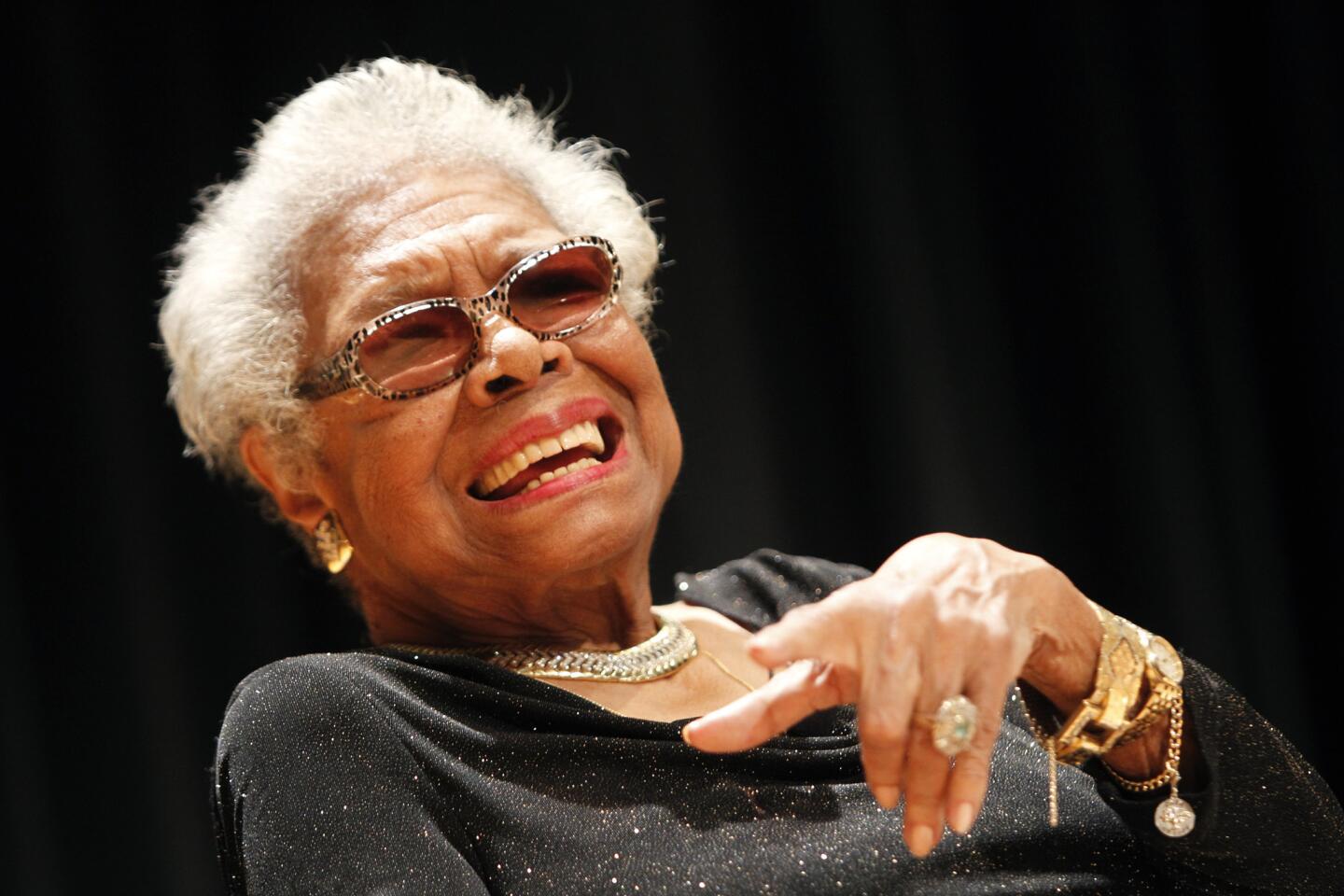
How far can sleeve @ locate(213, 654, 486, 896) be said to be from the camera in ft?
3.32

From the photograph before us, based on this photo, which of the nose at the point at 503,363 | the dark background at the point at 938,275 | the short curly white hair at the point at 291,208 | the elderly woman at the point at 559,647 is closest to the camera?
the elderly woman at the point at 559,647

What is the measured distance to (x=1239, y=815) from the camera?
1.14 meters

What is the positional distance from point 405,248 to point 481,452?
24 centimetres

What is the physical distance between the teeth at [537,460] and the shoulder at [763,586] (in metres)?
0.31

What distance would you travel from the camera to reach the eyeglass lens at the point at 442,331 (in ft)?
4.30

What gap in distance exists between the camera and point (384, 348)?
1318mm

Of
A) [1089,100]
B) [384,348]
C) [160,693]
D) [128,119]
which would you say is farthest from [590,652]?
[1089,100]

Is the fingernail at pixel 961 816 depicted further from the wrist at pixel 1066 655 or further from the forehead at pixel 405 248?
the forehead at pixel 405 248

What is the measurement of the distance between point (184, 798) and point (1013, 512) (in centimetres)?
142

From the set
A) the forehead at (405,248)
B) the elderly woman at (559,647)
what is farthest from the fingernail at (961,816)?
the forehead at (405,248)

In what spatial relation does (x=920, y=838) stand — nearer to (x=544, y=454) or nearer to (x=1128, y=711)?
(x=1128, y=711)

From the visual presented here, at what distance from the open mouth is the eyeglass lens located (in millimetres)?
111

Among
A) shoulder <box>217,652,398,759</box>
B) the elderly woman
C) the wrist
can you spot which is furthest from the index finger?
shoulder <box>217,652,398,759</box>

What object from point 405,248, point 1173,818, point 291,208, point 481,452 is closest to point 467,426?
point 481,452
